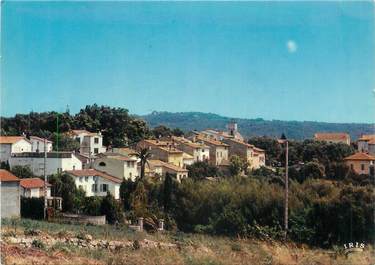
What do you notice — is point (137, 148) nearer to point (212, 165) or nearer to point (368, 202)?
point (212, 165)

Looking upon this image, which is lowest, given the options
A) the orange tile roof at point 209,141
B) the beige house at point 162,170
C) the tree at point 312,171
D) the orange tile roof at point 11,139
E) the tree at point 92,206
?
the tree at point 92,206

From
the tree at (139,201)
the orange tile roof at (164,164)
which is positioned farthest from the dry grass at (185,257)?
the orange tile roof at (164,164)

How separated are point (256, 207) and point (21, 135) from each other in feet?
12.7

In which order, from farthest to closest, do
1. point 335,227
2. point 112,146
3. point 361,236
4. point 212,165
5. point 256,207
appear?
1. point 212,165
2. point 112,146
3. point 256,207
4. point 335,227
5. point 361,236

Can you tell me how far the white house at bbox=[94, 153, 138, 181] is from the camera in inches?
379

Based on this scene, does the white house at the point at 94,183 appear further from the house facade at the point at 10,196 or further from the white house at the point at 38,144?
the house facade at the point at 10,196

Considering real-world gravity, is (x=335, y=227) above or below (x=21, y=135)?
below

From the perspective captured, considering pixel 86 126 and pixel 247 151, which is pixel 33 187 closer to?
pixel 86 126

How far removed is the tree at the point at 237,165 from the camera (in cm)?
1294

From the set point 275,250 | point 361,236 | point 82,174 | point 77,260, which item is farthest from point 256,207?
point 77,260

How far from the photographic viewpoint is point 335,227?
6715mm

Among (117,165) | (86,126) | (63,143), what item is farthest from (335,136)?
(86,126)

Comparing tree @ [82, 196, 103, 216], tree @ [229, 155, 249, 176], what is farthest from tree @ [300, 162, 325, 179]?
tree @ [82, 196, 103, 216]

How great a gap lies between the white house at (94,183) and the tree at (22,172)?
2.48 ft
